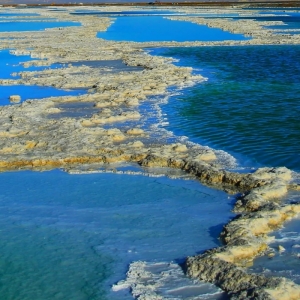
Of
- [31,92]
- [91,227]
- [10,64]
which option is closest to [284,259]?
[91,227]

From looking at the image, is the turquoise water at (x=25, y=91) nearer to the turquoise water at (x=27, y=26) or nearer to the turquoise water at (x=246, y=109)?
the turquoise water at (x=246, y=109)

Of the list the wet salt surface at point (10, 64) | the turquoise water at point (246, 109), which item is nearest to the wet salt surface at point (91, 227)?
the turquoise water at point (246, 109)

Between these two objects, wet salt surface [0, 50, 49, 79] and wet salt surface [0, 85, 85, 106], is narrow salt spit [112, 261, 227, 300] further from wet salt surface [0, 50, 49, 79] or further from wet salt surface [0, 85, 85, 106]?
wet salt surface [0, 50, 49, 79]

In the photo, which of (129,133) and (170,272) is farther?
(129,133)

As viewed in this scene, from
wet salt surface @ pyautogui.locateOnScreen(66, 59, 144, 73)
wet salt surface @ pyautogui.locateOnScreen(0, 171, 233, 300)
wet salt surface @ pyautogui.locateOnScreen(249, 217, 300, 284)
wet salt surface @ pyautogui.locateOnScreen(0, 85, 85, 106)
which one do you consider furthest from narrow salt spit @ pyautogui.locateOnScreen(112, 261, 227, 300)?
wet salt surface @ pyautogui.locateOnScreen(66, 59, 144, 73)

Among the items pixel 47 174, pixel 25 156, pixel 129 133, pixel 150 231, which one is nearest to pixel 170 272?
pixel 150 231

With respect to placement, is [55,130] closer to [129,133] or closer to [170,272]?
[129,133]

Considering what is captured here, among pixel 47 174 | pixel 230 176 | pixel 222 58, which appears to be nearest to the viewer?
pixel 230 176

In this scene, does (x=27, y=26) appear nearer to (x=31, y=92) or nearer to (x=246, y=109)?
(x=31, y=92)
